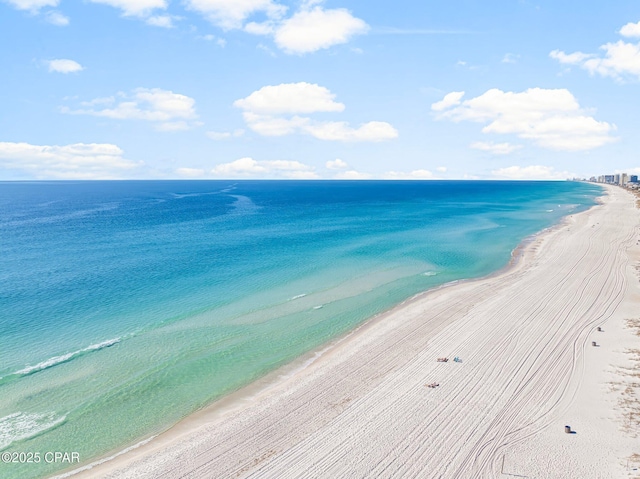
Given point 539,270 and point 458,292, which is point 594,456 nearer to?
point 458,292

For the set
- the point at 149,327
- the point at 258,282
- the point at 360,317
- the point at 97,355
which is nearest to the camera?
the point at 97,355

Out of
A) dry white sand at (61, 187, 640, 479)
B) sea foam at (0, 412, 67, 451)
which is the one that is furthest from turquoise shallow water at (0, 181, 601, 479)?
dry white sand at (61, 187, 640, 479)

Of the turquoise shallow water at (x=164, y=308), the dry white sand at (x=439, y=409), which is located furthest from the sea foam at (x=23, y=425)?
the dry white sand at (x=439, y=409)

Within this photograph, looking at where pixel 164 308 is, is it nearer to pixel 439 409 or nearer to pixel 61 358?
pixel 61 358

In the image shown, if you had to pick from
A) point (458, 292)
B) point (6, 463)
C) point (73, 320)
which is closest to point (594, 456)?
point (458, 292)

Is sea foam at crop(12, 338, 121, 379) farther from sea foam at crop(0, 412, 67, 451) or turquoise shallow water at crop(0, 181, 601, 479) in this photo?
sea foam at crop(0, 412, 67, 451)

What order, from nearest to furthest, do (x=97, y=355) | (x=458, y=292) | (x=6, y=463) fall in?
(x=6, y=463), (x=97, y=355), (x=458, y=292)

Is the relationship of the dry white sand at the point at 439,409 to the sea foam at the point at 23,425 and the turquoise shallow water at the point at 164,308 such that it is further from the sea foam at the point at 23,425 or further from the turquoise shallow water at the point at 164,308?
the sea foam at the point at 23,425
